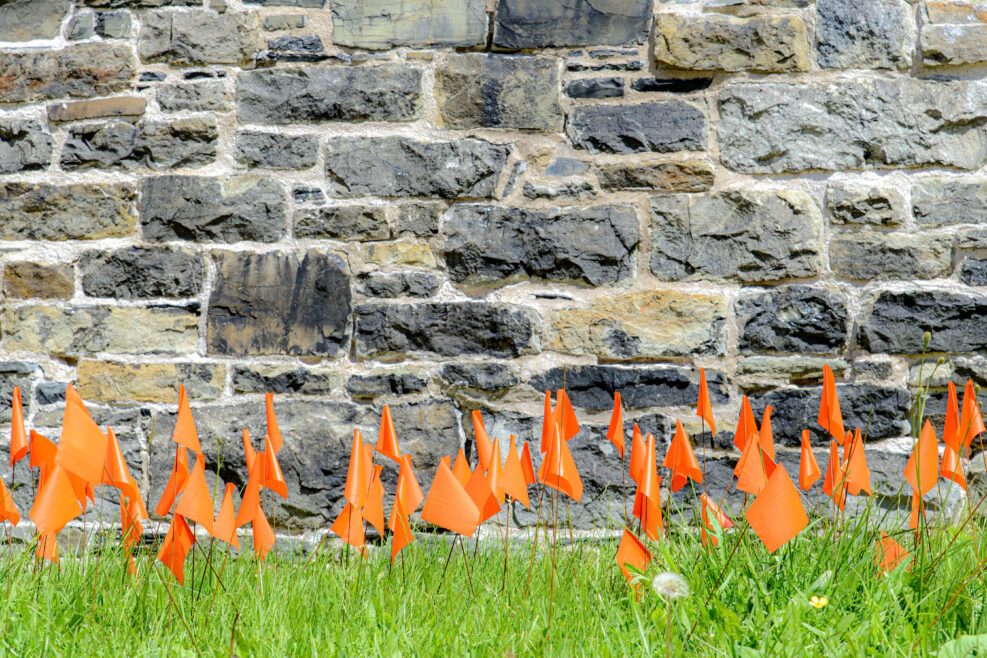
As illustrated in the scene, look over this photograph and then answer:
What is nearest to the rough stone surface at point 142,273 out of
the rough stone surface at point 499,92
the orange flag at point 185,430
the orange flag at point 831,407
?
the rough stone surface at point 499,92

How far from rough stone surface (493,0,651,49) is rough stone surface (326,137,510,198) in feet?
1.33

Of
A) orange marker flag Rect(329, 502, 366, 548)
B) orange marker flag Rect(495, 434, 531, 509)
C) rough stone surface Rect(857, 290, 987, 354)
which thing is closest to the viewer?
orange marker flag Rect(495, 434, 531, 509)

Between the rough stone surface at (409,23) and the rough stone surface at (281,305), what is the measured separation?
2.59 feet

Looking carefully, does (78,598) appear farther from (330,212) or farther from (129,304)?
(330,212)

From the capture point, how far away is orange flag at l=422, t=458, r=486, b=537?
1323 millimetres

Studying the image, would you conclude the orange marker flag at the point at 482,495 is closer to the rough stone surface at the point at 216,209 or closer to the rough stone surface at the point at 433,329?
the rough stone surface at the point at 433,329

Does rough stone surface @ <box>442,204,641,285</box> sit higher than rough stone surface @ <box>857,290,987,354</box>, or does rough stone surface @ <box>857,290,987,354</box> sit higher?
rough stone surface @ <box>442,204,641,285</box>

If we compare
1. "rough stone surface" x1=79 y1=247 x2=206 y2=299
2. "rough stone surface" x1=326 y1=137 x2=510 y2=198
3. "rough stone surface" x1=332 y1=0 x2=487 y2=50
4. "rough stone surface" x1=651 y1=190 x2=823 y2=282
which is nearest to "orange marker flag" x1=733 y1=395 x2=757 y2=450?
"rough stone surface" x1=651 y1=190 x2=823 y2=282

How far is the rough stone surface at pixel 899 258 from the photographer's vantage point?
245 cm

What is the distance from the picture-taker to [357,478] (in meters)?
1.52

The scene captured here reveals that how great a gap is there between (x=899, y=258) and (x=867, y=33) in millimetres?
785

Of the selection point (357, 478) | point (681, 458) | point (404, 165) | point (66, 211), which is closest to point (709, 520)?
point (681, 458)

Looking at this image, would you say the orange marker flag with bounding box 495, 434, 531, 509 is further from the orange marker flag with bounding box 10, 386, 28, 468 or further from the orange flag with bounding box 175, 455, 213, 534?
the orange marker flag with bounding box 10, 386, 28, 468

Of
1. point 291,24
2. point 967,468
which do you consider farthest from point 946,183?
point 291,24
